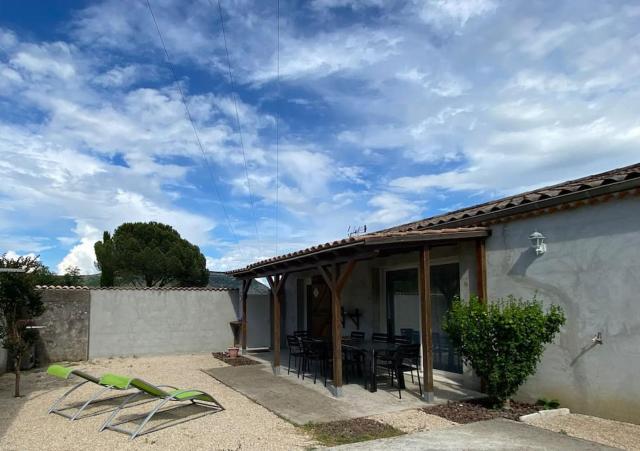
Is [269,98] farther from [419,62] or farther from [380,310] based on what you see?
[380,310]

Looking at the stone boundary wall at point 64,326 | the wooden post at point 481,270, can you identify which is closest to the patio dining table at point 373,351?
the wooden post at point 481,270

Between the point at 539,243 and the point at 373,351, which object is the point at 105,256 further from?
the point at 539,243

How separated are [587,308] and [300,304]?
31.1 feet

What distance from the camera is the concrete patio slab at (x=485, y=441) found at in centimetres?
460

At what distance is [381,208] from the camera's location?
19.5m

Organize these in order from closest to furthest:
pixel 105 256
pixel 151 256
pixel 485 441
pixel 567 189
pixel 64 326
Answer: pixel 485 441 → pixel 567 189 → pixel 64 326 → pixel 105 256 → pixel 151 256

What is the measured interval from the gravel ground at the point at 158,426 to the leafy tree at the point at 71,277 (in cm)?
1721

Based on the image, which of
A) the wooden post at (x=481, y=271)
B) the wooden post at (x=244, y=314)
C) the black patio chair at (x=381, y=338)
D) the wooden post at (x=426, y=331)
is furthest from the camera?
the wooden post at (x=244, y=314)

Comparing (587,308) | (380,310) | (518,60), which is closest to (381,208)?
(380,310)

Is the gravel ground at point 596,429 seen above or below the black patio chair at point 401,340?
below

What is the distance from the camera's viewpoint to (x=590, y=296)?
589 centimetres

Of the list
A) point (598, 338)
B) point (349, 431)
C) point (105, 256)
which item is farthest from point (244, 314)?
point (105, 256)

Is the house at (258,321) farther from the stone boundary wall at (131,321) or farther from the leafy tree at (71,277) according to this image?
the leafy tree at (71,277)

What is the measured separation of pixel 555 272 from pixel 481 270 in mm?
1249
